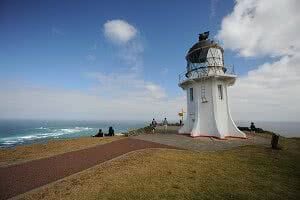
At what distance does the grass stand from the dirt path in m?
0.74

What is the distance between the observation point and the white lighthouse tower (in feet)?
81.8

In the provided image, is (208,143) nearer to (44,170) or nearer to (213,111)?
(213,111)

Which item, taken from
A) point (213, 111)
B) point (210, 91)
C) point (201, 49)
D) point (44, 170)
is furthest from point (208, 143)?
point (44, 170)

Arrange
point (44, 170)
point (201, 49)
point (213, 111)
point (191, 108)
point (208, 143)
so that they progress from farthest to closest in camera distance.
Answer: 1. point (191, 108)
2. point (201, 49)
3. point (213, 111)
4. point (208, 143)
5. point (44, 170)

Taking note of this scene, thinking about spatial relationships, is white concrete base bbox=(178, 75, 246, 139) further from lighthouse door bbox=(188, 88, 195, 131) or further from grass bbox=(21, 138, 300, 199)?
grass bbox=(21, 138, 300, 199)

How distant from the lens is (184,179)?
10.1m

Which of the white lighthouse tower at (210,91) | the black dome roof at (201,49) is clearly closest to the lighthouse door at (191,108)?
the white lighthouse tower at (210,91)

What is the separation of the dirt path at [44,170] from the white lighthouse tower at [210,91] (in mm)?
12644

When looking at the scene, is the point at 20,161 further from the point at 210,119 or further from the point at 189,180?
the point at 210,119

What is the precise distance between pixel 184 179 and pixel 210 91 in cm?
1676

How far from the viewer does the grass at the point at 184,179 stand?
843 centimetres

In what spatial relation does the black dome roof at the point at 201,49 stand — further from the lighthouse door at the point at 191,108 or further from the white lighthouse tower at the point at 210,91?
the lighthouse door at the point at 191,108

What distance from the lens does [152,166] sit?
12.1 meters

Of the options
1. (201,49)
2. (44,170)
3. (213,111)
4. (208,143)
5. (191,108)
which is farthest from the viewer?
(191,108)
